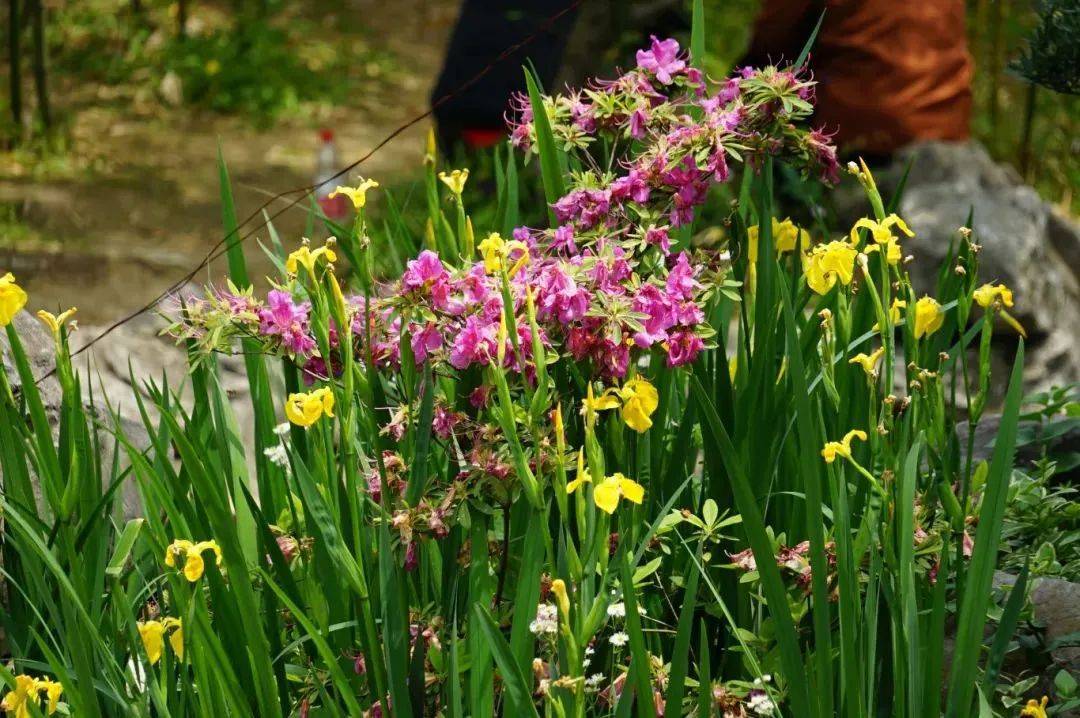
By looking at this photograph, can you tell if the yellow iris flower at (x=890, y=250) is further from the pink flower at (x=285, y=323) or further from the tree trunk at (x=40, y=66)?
the tree trunk at (x=40, y=66)

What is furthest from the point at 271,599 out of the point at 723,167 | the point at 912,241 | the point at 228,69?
the point at 228,69

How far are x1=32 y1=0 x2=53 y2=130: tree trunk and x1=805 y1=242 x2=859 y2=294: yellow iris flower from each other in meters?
6.19

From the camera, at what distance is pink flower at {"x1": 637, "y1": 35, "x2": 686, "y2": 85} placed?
188cm

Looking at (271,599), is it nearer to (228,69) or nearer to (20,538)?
(20,538)

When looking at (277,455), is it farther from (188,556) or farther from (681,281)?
(681,281)

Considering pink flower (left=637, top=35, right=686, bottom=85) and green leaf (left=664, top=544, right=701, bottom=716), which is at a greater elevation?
pink flower (left=637, top=35, right=686, bottom=85)

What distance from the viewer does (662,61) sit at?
1902mm

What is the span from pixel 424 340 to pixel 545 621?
0.35 m

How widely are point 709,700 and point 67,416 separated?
0.84 meters

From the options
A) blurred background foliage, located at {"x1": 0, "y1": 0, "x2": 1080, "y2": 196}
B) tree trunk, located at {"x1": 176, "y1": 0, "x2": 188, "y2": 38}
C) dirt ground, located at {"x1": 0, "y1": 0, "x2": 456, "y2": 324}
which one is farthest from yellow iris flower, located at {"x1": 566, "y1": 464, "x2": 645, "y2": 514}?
tree trunk, located at {"x1": 176, "y1": 0, "x2": 188, "y2": 38}

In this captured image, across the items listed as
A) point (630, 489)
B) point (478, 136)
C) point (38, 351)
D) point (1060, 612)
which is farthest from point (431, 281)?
point (478, 136)

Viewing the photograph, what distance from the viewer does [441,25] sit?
31.4ft

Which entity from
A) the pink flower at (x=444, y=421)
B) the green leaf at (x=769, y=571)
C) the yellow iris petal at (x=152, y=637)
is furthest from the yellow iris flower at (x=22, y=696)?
the green leaf at (x=769, y=571)

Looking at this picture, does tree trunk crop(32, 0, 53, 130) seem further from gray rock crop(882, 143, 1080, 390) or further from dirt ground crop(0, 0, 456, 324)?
gray rock crop(882, 143, 1080, 390)
